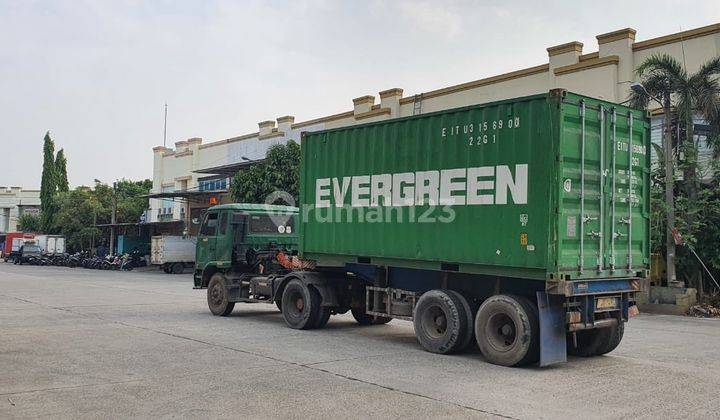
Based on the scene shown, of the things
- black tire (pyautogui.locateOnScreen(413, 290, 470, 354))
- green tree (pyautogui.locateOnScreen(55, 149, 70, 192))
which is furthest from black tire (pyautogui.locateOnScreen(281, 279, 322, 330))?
green tree (pyautogui.locateOnScreen(55, 149, 70, 192))

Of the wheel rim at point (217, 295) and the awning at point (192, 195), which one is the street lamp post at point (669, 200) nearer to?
the wheel rim at point (217, 295)

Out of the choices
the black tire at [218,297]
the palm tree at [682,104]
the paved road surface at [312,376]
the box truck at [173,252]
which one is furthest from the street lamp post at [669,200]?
the box truck at [173,252]

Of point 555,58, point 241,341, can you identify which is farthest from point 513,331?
point 555,58

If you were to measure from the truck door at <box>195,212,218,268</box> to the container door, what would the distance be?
872 centimetres

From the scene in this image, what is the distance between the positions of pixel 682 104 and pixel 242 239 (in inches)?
503

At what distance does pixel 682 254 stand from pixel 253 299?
1257cm

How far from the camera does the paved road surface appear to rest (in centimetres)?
673

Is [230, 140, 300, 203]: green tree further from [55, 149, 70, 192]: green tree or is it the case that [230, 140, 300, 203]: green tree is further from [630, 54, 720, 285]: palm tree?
[55, 149, 70, 192]: green tree

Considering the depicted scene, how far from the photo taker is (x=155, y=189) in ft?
178

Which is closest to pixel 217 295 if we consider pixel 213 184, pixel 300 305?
pixel 300 305

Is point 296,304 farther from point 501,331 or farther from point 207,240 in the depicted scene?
point 501,331

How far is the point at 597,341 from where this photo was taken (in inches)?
399

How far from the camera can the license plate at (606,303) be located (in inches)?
373

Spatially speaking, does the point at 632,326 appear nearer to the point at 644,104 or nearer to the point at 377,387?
the point at 644,104
